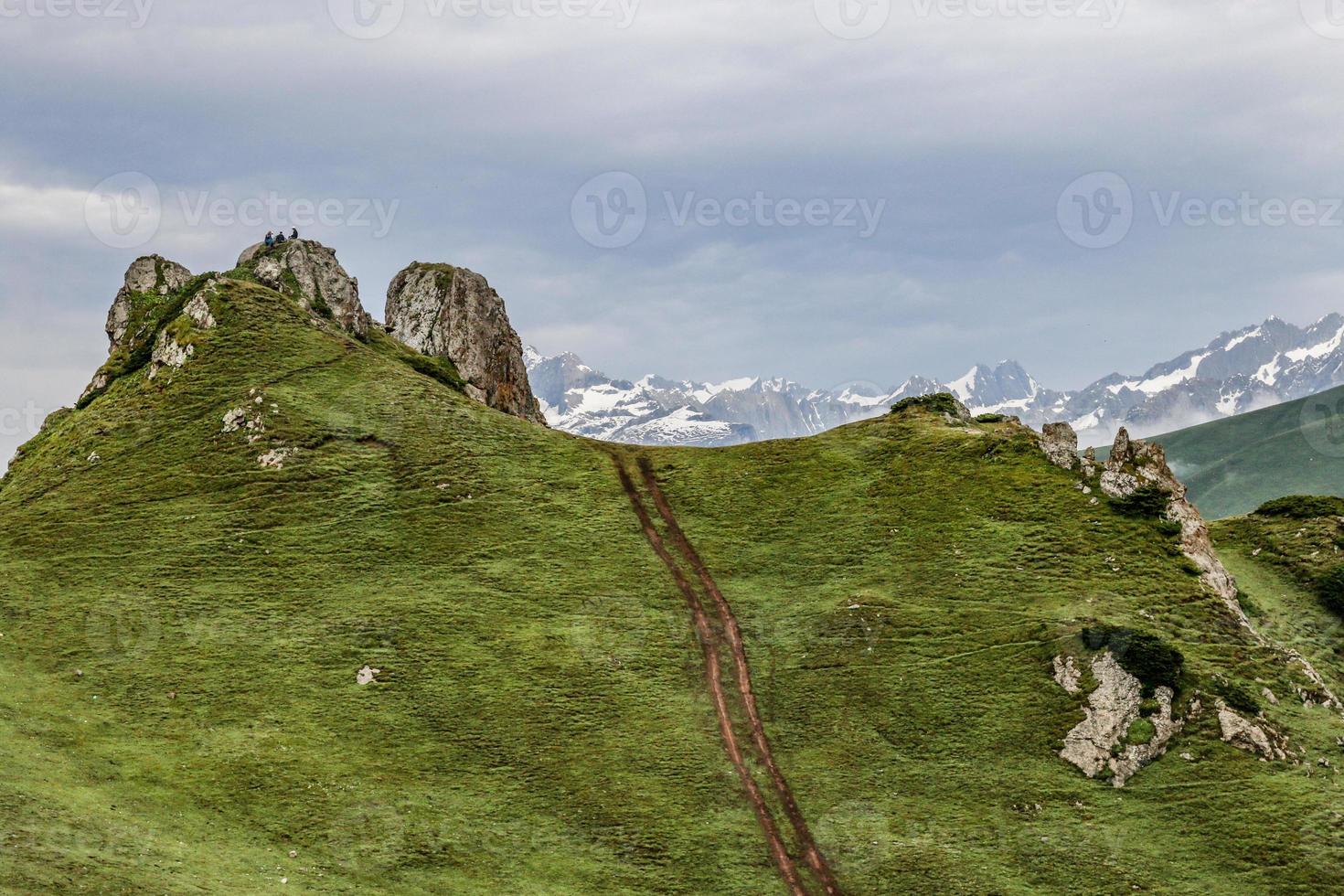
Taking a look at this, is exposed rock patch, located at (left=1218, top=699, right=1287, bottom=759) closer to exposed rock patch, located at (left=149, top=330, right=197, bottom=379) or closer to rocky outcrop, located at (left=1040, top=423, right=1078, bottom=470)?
rocky outcrop, located at (left=1040, top=423, right=1078, bottom=470)

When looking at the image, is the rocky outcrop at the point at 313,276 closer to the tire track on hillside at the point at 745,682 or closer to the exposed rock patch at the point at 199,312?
the exposed rock patch at the point at 199,312

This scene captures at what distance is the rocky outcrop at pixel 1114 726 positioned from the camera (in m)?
61.3

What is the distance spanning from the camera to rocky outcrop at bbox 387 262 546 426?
142000 mm

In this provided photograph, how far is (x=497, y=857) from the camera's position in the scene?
5297 centimetres

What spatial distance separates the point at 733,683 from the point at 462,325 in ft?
286

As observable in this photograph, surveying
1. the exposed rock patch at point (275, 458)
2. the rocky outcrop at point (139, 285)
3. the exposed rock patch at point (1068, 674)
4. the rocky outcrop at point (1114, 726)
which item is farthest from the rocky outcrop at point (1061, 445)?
the rocky outcrop at point (139, 285)

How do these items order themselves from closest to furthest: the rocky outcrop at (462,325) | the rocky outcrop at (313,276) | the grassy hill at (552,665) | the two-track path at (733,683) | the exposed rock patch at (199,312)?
the grassy hill at (552,665) < the two-track path at (733,683) < the exposed rock patch at (199,312) < the rocky outcrop at (313,276) < the rocky outcrop at (462,325)

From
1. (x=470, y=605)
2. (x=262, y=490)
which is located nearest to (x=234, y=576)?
(x=262, y=490)

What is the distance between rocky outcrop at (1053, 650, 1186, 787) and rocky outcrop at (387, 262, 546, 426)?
301ft

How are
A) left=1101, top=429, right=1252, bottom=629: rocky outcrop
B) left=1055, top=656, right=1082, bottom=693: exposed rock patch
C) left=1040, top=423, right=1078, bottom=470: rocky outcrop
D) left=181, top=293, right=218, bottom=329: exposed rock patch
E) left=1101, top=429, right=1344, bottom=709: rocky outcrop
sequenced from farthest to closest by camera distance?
left=181, top=293, right=218, bottom=329: exposed rock patch
left=1040, top=423, right=1078, bottom=470: rocky outcrop
left=1101, top=429, right=1252, bottom=629: rocky outcrop
left=1101, top=429, right=1344, bottom=709: rocky outcrop
left=1055, top=656, right=1082, bottom=693: exposed rock patch

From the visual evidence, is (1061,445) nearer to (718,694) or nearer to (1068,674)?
(1068,674)

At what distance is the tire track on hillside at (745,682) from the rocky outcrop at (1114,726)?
57.1 ft

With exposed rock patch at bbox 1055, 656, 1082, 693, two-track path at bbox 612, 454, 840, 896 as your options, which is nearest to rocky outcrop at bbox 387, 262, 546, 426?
two-track path at bbox 612, 454, 840, 896

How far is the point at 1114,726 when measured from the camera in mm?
62906
